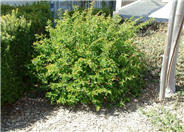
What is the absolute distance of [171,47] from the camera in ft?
12.0

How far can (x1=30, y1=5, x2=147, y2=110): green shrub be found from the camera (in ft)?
10.9

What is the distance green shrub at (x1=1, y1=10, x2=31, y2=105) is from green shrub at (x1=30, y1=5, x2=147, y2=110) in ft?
0.69

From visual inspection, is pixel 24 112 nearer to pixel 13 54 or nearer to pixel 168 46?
pixel 13 54

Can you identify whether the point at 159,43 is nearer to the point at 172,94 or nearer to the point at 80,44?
the point at 172,94

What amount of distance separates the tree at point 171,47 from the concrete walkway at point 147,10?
4246 millimetres

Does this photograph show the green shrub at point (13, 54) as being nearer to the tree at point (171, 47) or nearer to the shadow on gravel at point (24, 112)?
the shadow on gravel at point (24, 112)

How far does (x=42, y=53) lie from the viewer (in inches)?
143

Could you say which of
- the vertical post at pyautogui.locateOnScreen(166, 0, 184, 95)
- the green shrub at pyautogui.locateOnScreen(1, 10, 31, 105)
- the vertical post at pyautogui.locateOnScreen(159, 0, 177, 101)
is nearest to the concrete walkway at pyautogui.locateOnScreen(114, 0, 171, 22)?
the vertical post at pyautogui.locateOnScreen(166, 0, 184, 95)

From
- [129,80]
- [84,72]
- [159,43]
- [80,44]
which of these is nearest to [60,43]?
[80,44]

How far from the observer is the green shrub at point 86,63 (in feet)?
10.9

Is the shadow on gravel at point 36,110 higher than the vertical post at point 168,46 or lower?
lower

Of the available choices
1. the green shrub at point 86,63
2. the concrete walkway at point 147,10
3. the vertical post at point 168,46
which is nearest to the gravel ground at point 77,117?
the green shrub at point 86,63

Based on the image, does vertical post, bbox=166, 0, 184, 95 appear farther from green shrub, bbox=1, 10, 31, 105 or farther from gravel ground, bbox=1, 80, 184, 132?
green shrub, bbox=1, 10, 31, 105

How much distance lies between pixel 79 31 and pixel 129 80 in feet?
3.79
